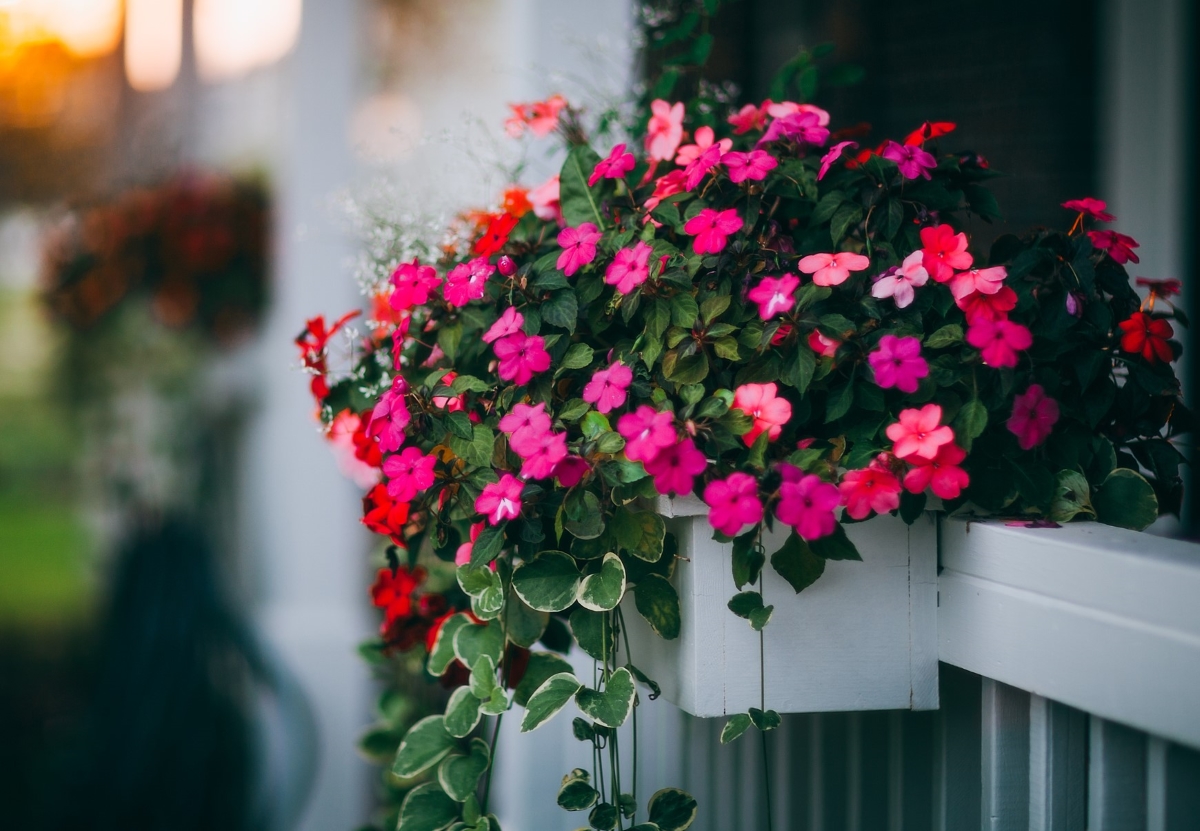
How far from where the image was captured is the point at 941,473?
2.16 feet

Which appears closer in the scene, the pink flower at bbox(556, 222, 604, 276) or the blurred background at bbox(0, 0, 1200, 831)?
the pink flower at bbox(556, 222, 604, 276)

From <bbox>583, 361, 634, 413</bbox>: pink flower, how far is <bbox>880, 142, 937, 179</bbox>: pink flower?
0.31 m

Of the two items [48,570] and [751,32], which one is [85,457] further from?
[751,32]

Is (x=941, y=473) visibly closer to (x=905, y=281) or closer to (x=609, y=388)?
(x=905, y=281)

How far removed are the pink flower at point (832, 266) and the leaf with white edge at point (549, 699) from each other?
0.40 metres

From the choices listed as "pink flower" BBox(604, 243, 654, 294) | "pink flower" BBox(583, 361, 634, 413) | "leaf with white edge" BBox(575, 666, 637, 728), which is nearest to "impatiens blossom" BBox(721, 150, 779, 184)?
"pink flower" BBox(604, 243, 654, 294)

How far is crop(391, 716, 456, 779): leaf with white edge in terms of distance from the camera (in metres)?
0.81

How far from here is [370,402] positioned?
926 mm

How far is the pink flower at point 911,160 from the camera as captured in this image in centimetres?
74

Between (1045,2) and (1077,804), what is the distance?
1841 millimetres

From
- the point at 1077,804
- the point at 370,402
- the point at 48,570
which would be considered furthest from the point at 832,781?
the point at 48,570

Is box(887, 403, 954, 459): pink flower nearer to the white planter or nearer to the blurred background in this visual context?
the white planter

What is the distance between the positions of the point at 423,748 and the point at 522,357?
1.33 ft

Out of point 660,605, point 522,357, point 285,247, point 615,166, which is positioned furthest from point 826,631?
point 285,247
